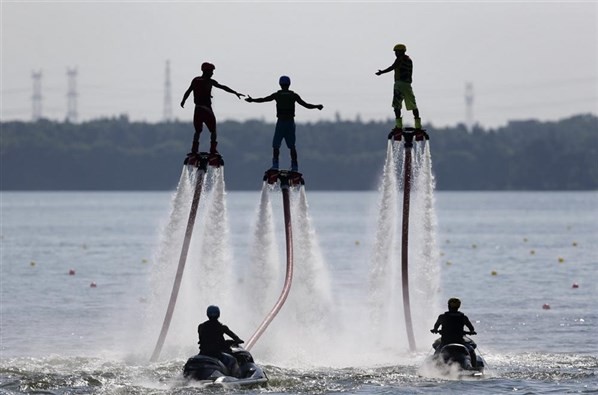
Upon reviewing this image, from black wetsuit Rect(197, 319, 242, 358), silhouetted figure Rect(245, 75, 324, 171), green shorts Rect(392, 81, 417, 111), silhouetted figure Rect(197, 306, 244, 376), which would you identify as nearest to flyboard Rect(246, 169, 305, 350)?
silhouetted figure Rect(245, 75, 324, 171)

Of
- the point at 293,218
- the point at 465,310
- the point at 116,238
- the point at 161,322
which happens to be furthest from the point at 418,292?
the point at 116,238

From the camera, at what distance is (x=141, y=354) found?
43.9 meters

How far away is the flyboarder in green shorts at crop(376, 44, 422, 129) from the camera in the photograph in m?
43.1

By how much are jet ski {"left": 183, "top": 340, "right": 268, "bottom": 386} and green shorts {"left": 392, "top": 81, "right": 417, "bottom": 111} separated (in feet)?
31.0

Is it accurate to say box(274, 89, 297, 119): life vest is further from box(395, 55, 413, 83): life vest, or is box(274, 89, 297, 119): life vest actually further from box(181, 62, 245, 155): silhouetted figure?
box(395, 55, 413, 83): life vest

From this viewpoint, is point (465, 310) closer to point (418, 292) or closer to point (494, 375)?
point (418, 292)

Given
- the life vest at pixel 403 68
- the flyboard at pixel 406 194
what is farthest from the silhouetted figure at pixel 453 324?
the life vest at pixel 403 68

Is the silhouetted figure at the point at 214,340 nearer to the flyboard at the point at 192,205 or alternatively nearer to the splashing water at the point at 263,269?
the flyboard at the point at 192,205

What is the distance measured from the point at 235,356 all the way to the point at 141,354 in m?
6.96

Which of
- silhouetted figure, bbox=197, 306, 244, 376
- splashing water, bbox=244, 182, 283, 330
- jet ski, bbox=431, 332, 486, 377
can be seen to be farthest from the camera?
splashing water, bbox=244, 182, 283, 330

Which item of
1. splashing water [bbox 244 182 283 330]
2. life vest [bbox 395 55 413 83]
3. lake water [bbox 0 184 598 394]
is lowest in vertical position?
lake water [bbox 0 184 598 394]

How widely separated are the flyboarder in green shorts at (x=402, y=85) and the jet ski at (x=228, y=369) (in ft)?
30.4

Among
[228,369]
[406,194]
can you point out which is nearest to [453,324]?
[406,194]

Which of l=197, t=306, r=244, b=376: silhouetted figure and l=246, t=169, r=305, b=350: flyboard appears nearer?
l=197, t=306, r=244, b=376: silhouetted figure
